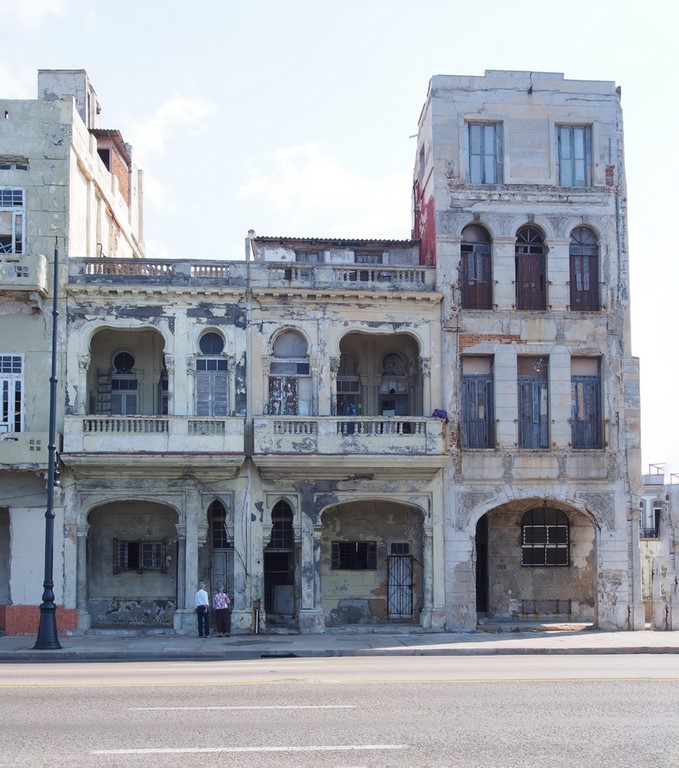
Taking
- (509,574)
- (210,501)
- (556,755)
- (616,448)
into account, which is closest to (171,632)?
(210,501)

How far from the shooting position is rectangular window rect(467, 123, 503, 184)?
31.6m

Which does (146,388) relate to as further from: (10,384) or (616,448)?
(616,448)

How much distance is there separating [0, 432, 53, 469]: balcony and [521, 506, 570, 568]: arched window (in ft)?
48.3

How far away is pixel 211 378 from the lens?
99.0ft

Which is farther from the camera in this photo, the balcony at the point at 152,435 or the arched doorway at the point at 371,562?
the arched doorway at the point at 371,562

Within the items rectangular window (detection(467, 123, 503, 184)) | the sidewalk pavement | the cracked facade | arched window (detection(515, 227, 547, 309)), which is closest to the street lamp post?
the sidewalk pavement

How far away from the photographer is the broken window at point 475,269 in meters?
31.2

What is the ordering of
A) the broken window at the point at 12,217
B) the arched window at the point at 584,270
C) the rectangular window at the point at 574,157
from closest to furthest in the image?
the broken window at the point at 12,217 → the arched window at the point at 584,270 → the rectangular window at the point at 574,157

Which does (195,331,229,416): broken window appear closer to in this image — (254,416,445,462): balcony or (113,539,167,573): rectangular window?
(254,416,445,462): balcony

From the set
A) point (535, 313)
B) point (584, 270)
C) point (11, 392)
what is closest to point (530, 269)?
point (535, 313)

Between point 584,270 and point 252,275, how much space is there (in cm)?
978

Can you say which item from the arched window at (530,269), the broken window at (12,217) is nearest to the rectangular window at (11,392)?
the broken window at (12,217)

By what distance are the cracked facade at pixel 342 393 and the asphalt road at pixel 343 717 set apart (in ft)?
32.4

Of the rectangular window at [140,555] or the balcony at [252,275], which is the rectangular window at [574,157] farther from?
the rectangular window at [140,555]
